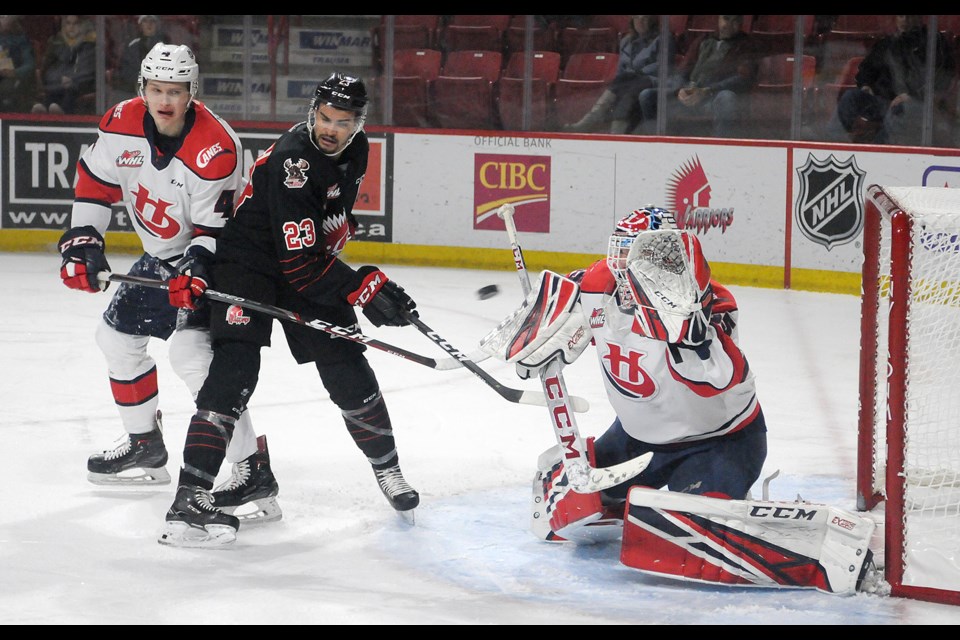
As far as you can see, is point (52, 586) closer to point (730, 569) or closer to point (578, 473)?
point (578, 473)

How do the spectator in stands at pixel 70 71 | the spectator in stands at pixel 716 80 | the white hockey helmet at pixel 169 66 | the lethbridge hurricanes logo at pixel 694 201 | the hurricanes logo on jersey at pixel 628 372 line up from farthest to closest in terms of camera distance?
the spectator in stands at pixel 70 71 < the spectator in stands at pixel 716 80 < the lethbridge hurricanes logo at pixel 694 201 < the white hockey helmet at pixel 169 66 < the hurricanes logo on jersey at pixel 628 372

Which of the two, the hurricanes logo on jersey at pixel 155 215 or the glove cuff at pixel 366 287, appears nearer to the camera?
the glove cuff at pixel 366 287

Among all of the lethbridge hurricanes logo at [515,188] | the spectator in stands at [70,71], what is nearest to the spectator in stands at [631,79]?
the lethbridge hurricanes logo at [515,188]

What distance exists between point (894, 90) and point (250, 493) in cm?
453

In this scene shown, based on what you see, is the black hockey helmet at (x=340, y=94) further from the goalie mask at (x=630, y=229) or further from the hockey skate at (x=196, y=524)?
the hockey skate at (x=196, y=524)

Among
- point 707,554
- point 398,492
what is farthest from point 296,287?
point 707,554

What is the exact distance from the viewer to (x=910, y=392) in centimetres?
267

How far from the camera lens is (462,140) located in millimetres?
7102

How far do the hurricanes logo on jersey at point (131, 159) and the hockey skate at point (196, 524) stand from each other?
79 centimetres

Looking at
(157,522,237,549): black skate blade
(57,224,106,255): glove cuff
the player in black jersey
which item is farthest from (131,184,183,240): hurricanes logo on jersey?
(157,522,237,549): black skate blade

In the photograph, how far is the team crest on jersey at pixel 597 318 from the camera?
2814 millimetres

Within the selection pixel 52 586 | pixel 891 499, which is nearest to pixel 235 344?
pixel 52 586

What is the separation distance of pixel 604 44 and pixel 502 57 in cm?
56

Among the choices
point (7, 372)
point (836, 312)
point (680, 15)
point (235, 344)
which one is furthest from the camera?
point (680, 15)
